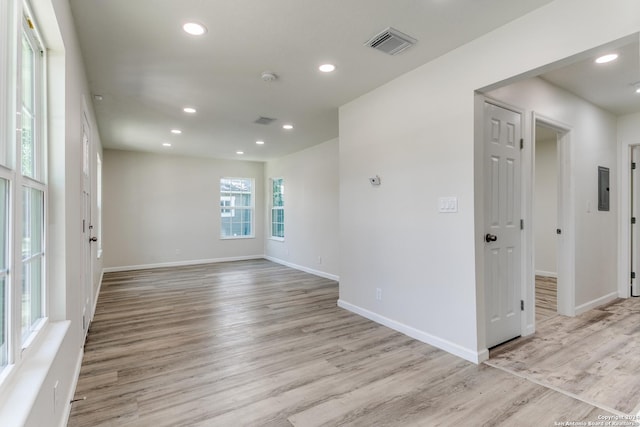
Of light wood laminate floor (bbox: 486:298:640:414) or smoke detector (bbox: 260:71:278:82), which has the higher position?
smoke detector (bbox: 260:71:278:82)

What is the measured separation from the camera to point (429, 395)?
210 centimetres

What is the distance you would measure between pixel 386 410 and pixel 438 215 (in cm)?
161

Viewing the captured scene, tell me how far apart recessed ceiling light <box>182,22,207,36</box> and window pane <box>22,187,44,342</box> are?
1.46 metres

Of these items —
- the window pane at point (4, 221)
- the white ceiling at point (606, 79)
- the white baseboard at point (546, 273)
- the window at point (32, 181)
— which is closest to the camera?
the window pane at point (4, 221)

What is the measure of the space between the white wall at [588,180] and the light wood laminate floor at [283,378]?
2.34 metres

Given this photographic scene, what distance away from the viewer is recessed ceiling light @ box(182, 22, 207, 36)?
2.24 metres

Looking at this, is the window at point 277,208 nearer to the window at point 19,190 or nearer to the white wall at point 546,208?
the white wall at point 546,208

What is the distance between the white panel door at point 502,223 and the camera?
2727 millimetres

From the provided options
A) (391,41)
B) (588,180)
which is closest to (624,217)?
(588,180)

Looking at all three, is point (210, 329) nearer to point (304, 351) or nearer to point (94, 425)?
point (304, 351)

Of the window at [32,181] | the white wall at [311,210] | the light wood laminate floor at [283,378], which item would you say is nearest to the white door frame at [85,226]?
the light wood laminate floor at [283,378]

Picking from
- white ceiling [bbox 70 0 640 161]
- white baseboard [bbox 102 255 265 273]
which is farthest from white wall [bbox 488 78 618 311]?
white baseboard [bbox 102 255 265 273]

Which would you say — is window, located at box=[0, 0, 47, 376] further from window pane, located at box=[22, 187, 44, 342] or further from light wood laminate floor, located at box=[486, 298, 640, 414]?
light wood laminate floor, located at box=[486, 298, 640, 414]

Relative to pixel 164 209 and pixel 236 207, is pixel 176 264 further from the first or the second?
pixel 236 207
